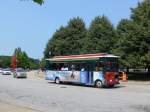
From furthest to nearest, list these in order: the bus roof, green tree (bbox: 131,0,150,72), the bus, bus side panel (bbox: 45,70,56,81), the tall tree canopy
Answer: the tall tree canopy < green tree (bbox: 131,0,150,72) < bus side panel (bbox: 45,70,56,81) < the bus roof < the bus

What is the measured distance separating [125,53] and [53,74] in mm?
10645

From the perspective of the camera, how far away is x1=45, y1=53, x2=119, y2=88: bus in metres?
37.2

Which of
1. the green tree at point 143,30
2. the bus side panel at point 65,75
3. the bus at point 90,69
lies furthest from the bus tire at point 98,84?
the green tree at point 143,30

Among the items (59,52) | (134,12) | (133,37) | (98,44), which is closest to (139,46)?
(133,37)

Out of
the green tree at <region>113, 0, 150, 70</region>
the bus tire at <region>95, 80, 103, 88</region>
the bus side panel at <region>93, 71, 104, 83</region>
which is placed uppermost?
the green tree at <region>113, 0, 150, 70</region>

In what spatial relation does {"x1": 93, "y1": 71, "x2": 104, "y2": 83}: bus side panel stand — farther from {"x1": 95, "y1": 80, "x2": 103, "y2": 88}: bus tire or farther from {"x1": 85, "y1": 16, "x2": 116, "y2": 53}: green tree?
{"x1": 85, "y1": 16, "x2": 116, "y2": 53}: green tree

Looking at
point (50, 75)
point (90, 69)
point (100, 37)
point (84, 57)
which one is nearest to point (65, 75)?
point (50, 75)

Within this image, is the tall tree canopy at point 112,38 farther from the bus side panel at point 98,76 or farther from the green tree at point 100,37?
the bus side panel at point 98,76

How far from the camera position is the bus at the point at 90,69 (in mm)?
37219

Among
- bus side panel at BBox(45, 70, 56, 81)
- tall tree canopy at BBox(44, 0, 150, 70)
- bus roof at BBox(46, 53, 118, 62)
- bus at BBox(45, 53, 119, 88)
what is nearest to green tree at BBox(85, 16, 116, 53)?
tall tree canopy at BBox(44, 0, 150, 70)

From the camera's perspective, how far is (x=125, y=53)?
50.8 meters

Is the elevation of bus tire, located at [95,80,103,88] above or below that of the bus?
below

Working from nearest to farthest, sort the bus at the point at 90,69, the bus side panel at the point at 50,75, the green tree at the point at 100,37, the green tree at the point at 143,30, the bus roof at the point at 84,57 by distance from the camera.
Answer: the bus at the point at 90,69 < the bus roof at the point at 84,57 < the bus side panel at the point at 50,75 < the green tree at the point at 143,30 < the green tree at the point at 100,37

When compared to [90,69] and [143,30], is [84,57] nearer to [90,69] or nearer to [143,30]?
[90,69]
